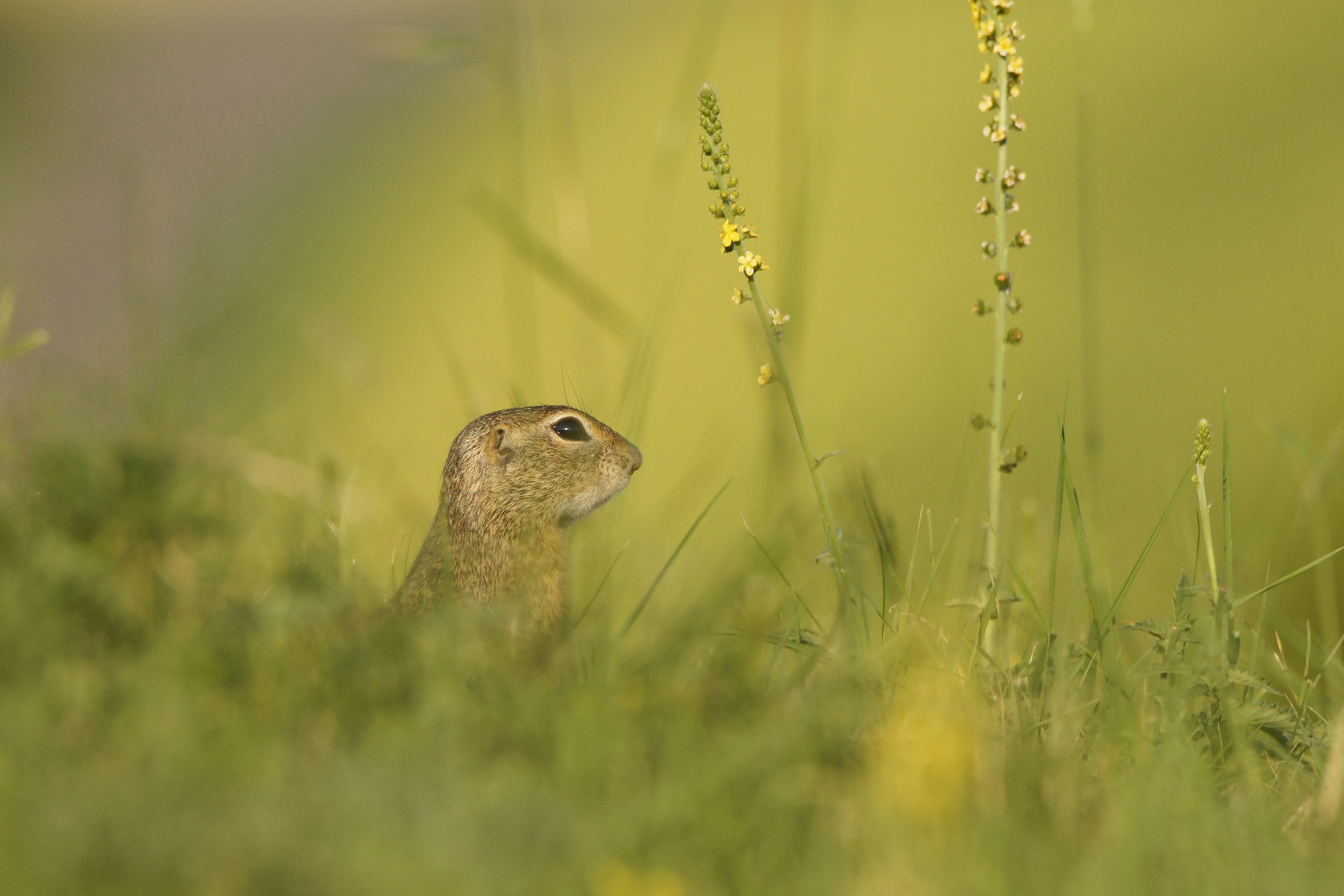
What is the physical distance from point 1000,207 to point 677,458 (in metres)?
3.19

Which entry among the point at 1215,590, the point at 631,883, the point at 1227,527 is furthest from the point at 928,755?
the point at 1227,527

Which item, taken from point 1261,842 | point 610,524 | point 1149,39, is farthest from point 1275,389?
point 1261,842

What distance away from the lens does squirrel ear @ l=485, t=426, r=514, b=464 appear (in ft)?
9.57

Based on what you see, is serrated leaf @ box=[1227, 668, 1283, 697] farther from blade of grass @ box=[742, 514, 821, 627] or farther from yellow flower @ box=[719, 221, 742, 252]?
yellow flower @ box=[719, 221, 742, 252]

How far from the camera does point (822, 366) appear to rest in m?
5.34

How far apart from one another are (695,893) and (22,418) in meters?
2.30

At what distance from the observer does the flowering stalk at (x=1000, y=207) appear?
2102mm

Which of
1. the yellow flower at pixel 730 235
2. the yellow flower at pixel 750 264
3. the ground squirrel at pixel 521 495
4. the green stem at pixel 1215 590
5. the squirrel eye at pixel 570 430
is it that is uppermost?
the yellow flower at pixel 730 235

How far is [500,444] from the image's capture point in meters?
2.94

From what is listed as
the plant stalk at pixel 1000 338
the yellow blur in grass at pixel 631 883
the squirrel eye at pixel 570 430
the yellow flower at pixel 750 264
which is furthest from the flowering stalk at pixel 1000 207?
the squirrel eye at pixel 570 430

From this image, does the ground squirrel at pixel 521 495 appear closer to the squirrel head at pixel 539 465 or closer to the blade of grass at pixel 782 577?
the squirrel head at pixel 539 465

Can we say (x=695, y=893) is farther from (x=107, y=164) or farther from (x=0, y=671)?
(x=107, y=164)

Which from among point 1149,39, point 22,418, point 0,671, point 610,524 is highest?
point 1149,39

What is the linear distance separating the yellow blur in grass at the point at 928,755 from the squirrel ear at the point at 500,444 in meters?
1.42
